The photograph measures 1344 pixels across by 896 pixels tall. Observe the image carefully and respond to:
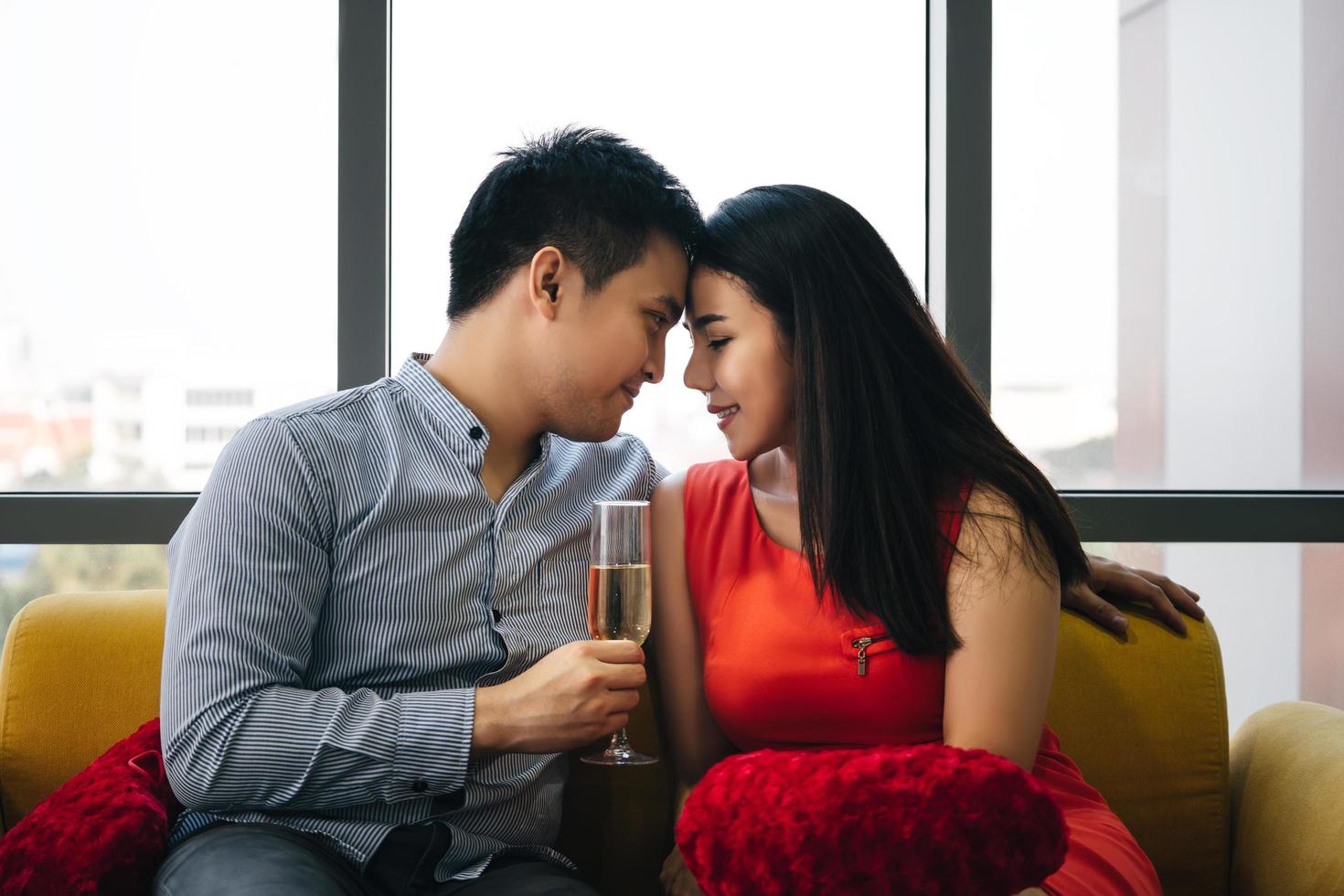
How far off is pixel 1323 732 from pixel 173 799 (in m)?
1.80

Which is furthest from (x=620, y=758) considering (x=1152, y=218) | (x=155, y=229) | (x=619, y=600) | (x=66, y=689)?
(x=1152, y=218)

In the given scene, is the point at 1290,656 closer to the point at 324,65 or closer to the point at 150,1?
the point at 324,65

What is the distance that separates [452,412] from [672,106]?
124cm

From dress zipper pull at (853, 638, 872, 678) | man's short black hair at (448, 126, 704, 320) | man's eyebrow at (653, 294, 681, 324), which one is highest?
man's short black hair at (448, 126, 704, 320)

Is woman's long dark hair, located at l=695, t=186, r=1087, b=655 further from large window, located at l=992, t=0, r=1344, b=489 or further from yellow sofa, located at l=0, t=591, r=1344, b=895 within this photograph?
large window, located at l=992, t=0, r=1344, b=489

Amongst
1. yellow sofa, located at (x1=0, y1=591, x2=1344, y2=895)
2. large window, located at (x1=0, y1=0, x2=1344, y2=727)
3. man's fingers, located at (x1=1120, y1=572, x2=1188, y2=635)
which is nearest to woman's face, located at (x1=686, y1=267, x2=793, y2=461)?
yellow sofa, located at (x1=0, y1=591, x2=1344, y2=895)

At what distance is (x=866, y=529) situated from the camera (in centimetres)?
166

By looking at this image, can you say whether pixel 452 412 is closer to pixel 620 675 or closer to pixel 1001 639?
pixel 620 675

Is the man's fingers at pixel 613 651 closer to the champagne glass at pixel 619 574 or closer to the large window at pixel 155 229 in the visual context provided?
the champagne glass at pixel 619 574

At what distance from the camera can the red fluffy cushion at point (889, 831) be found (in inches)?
46.7

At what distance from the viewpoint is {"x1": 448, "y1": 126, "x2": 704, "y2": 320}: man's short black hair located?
170 centimetres

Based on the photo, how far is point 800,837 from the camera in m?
1.19

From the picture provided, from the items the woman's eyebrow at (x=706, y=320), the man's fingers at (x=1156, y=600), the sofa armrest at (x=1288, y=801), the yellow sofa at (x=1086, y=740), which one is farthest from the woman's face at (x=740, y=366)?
the sofa armrest at (x=1288, y=801)

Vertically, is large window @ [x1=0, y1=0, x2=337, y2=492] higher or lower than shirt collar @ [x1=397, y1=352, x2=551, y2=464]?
higher
